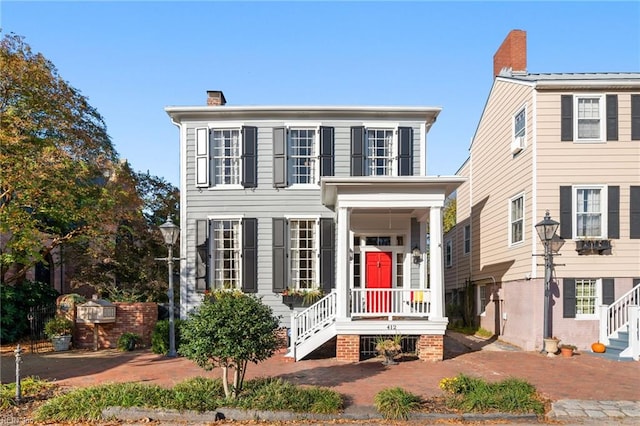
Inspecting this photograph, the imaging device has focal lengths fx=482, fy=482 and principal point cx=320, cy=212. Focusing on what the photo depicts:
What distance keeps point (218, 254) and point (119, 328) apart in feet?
11.7

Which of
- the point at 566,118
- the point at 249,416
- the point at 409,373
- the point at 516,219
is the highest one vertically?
the point at 566,118

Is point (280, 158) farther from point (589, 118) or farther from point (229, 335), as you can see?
point (589, 118)

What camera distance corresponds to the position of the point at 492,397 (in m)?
7.44

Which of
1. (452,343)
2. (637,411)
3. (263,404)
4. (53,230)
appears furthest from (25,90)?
(637,411)

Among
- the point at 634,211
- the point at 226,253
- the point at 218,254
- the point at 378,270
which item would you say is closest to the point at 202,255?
the point at 218,254

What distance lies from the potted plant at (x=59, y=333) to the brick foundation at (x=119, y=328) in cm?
31

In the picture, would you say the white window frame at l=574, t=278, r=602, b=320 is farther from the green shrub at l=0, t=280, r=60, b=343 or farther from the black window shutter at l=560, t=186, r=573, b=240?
the green shrub at l=0, t=280, r=60, b=343

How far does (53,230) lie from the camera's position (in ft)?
49.5

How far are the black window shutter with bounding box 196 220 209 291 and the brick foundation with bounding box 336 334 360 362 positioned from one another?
15.5 ft

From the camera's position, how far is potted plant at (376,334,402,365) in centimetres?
1104

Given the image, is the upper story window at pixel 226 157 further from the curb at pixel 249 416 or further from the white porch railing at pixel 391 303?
the curb at pixel 249 416

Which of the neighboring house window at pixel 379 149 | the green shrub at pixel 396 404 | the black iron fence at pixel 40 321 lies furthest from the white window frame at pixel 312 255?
the black iron fence at pixel 40 321

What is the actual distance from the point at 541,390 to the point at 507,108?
986cm

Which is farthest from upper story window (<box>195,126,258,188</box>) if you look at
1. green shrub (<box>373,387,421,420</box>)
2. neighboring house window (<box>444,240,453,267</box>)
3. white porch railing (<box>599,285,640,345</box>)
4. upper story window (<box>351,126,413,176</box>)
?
neighboring house window (<box>444,240,453,267</box>)
